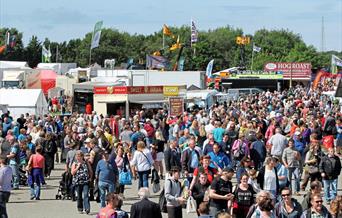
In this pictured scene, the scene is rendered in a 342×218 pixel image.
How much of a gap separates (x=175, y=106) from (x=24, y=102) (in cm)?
728

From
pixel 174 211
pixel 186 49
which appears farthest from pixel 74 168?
pixel 186 49

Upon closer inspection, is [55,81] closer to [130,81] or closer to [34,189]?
[130,81]

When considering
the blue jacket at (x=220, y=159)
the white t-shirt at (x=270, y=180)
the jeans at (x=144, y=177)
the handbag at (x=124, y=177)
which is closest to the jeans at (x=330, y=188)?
the blue jacket at (x=220, y=159)

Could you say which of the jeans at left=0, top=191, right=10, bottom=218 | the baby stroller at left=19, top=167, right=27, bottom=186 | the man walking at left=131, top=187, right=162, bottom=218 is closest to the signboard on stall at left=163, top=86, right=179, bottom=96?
the baby stroller at left=19, top=167, right=27, bottom=186

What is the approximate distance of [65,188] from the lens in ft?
61.6

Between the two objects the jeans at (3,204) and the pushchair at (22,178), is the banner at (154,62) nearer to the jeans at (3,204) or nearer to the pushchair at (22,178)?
the pushchair at (22,178)

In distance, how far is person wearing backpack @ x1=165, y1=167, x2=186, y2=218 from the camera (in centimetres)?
1341

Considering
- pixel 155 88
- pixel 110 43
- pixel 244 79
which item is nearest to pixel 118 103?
pixel 155 88

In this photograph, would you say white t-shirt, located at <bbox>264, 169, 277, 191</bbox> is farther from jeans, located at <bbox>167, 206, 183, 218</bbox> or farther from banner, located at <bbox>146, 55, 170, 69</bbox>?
banner, located at <bbox>146, 55, 170, 69</bbox>

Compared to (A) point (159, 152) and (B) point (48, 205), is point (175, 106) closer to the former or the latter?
(A) point (159, 152)

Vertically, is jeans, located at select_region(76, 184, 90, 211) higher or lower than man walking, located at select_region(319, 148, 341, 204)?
lower

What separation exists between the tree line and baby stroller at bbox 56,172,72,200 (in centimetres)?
9904

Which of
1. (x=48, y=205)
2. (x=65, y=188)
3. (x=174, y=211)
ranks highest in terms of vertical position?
(x=174, y=211)

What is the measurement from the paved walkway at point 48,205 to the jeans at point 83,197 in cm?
16
